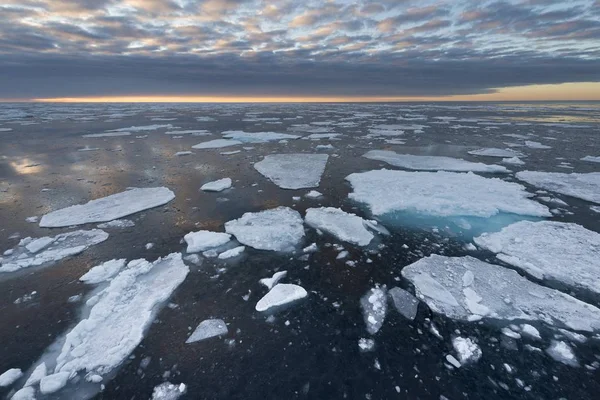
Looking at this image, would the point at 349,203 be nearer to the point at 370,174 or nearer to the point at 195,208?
the point at 370,174

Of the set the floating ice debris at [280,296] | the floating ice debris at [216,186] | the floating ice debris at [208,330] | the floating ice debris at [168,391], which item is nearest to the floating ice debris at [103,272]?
the floating ice debris at [208,330]

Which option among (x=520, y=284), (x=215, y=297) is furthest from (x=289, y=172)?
(x=520, y=284)

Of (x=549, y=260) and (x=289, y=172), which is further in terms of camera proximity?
(x=289, y=172)

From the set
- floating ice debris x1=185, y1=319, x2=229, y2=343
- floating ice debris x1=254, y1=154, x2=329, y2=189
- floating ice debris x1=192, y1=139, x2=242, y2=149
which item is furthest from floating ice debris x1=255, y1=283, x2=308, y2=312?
floating ice debris x1=192, y1=139, x2=242, y2=149

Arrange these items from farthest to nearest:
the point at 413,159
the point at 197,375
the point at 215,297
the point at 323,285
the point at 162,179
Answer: the point at 413,159 < the point at 162,179 < the point at 323,285 < the point at 215,297 < the point at 197,375

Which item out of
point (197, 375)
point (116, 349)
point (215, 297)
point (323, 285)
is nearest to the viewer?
point (197, 375)

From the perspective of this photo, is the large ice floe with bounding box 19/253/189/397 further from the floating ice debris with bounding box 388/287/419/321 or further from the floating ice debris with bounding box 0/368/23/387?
the floating ice debris with bounding box 388/287/419/321

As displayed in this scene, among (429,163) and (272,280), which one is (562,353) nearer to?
(272,280)
